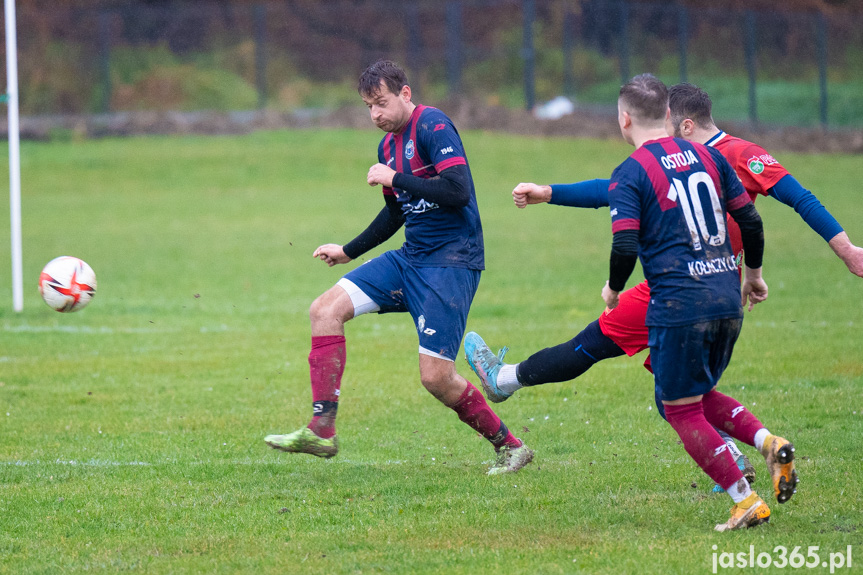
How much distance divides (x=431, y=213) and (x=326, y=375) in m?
1.09

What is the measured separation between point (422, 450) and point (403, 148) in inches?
76.9

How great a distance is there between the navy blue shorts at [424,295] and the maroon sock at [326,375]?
24cm

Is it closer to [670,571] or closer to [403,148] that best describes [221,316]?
[403,148]

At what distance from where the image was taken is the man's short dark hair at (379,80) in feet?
17.5

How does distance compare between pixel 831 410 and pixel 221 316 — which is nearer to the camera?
pixel 831 410

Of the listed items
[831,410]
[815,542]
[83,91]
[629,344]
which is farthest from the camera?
[83,91]

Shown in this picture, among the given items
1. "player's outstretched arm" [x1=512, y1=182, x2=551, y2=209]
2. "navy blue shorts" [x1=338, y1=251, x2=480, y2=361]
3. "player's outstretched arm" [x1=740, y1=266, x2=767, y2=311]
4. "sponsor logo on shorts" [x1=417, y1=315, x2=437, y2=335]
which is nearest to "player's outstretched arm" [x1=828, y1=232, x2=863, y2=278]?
"player's outstretched arm" [x1=740, y1=266, x2=767, y2=311]

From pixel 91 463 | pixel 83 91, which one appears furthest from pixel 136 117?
pixel 91 463

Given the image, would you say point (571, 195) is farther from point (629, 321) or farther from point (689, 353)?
point (689, 353)

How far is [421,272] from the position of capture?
5.48 meters

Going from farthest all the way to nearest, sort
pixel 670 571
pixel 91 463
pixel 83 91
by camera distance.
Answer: pixel 83 91
pixel 91 463
pixel 670 571

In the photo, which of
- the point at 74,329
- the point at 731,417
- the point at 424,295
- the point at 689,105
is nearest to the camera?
the point at 731,417

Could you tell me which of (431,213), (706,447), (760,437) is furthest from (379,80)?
(760,437)

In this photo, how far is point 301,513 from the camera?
192 inches
